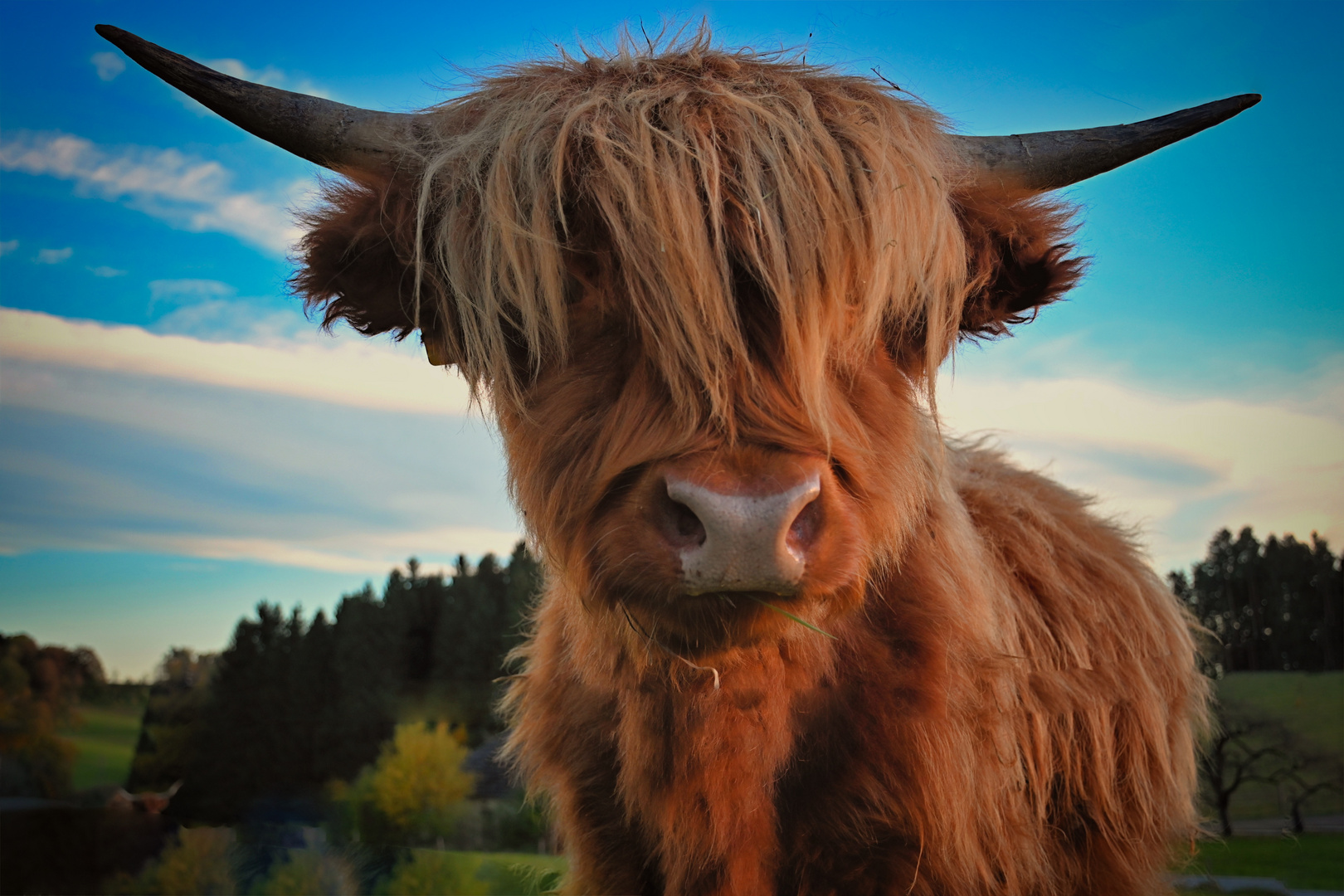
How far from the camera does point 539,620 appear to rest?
2.77 metres

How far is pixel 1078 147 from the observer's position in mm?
2010

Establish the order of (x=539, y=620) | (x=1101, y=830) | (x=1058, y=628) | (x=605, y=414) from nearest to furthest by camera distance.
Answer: (x=605, y=414) < (x=1101, y=830) < (x=1058, y=628) < (x=539, y=620)

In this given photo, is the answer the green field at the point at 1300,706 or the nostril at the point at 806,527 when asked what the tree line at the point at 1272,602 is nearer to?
the green field at the point at 1300,706

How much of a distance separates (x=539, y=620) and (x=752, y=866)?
117cm

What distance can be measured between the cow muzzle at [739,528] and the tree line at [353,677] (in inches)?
Result: 783

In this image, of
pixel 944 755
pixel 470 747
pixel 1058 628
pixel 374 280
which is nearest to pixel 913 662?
pixel 944 755

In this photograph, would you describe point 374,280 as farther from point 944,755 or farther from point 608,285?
point 944,755

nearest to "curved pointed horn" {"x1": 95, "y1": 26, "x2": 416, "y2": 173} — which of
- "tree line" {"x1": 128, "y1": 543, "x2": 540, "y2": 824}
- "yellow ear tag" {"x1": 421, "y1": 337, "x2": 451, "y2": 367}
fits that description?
"yellow ear tag" {"x1": 421, "y1": 337, "x2": 451, "y2": 367}

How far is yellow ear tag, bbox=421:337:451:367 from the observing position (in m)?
2.15

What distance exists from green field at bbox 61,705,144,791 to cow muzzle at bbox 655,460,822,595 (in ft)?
32.4

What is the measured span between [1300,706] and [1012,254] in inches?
478

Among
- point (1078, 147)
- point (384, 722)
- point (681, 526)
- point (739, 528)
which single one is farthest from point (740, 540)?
point (384, 722)

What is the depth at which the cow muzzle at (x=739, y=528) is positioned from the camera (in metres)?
1.26

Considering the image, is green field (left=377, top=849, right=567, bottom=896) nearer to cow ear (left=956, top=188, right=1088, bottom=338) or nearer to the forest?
the forest
